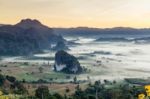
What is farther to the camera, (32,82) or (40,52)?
(40,52)

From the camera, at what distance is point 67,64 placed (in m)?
102

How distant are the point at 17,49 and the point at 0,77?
99016mm

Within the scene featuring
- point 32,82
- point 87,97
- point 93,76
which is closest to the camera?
point 87,97

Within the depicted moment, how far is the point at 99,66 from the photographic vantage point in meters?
112

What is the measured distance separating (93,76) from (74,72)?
858cm

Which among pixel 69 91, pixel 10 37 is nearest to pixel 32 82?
pixel 69 91

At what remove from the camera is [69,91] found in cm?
6869

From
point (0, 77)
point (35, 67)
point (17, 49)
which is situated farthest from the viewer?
point (17, 49)

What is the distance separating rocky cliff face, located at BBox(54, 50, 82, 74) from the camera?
326 feet

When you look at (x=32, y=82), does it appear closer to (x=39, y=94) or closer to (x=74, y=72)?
(x=74, y=72)

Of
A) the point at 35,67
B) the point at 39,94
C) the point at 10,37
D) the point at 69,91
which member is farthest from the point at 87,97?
the point at 10,37

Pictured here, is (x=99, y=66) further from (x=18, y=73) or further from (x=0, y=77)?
(x=0, y=77)

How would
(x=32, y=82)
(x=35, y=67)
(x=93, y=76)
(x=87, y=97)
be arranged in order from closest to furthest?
(x=87, y=97)
(x=32, y=82)
(x=93, y=76)
(x=35, y=67)

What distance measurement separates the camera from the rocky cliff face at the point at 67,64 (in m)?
99.4
